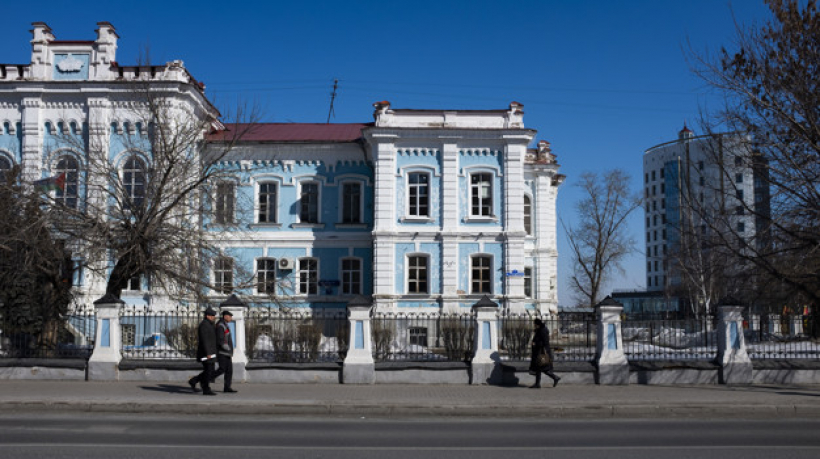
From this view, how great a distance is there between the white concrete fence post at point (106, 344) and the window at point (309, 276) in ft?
47.0

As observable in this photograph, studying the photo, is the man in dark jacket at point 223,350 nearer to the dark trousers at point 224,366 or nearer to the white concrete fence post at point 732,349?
the dark trousers at point 224,366

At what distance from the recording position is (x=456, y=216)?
3039 cm

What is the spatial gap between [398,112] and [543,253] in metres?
9.73

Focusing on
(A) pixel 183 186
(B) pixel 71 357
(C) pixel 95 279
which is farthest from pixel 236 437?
(C) pixel 95 279

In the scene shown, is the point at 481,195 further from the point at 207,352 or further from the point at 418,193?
the point at 207,352

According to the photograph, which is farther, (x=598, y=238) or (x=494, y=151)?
(x=598, y=238)

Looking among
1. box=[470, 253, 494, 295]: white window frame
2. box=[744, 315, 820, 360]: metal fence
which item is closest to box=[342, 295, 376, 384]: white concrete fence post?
box=[744, 315, 820, 360]: metal fence

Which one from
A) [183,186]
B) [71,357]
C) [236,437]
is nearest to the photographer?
[236,437]

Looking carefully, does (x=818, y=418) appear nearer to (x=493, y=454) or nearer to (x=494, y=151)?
(x=493, y=454)

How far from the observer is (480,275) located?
30.3 m

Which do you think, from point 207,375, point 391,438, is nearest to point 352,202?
point 207,375

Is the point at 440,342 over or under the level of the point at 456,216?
under

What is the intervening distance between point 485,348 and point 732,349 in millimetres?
5428

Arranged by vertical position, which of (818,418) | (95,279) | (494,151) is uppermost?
(494,151)
